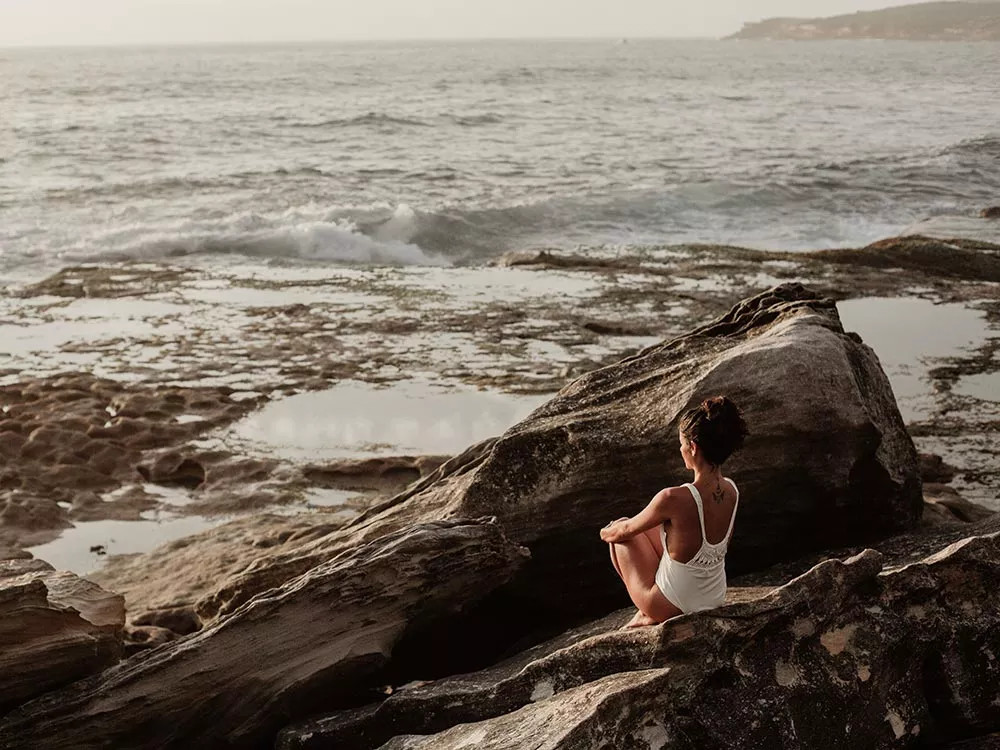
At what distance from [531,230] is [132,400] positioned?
14577mm

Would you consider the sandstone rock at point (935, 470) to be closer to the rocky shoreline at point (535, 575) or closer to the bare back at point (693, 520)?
the rocky shoreline at point (535, 575)

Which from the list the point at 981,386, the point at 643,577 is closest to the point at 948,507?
the point at 981,386

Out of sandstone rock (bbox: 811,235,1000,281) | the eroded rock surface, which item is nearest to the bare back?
the eroded rock surface

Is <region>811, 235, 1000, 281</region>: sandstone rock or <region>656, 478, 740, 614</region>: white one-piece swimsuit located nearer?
<region>656, 478, 740, 614</region>: white one-piece swimsuit

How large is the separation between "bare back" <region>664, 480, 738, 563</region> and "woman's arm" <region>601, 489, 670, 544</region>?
46 millimetres

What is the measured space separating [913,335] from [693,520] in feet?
32.8

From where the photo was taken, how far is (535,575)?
6852 mm

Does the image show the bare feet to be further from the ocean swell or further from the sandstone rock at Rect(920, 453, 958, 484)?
the ocean swell

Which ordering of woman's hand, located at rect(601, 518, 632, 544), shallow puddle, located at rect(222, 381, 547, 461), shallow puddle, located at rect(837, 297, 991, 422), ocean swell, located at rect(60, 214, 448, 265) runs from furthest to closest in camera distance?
1. ocean swell, located at rect(60, 214, 448, 265)
2. shallow puddle, located at rect(837, 297, 991, 422)
3. shallow puddle, located at rect(222, 381, 547, 461)
4. woman's hand, located at rect(601, 518, 632, 544)

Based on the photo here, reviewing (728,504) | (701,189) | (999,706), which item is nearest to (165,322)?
(728,504)

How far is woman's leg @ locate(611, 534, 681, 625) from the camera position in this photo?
212 inches

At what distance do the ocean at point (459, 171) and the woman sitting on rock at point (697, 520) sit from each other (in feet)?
55.9

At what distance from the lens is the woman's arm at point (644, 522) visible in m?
5.35

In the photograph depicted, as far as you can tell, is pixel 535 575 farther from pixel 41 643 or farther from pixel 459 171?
pixel 459 171
